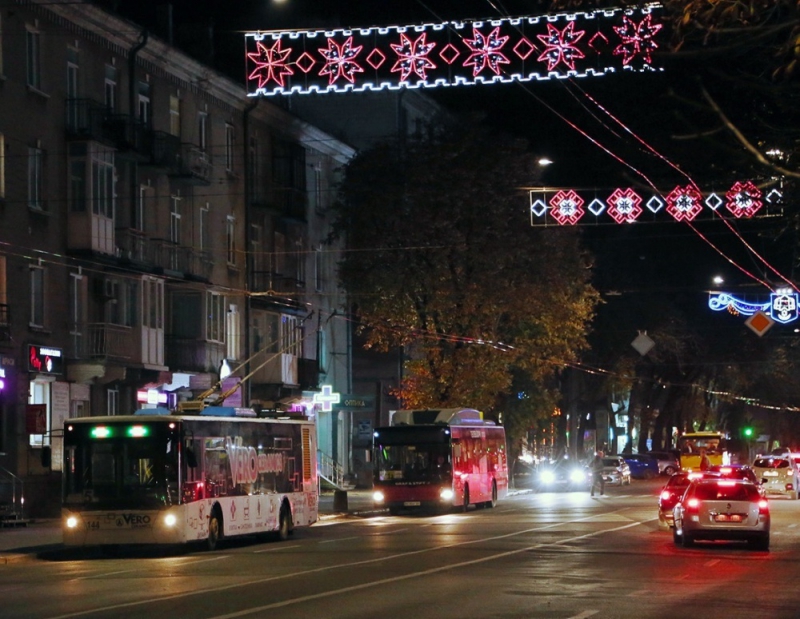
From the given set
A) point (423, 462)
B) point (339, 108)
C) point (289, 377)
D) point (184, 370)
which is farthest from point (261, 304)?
point (339, 108)

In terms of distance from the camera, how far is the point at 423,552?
86.5 feet

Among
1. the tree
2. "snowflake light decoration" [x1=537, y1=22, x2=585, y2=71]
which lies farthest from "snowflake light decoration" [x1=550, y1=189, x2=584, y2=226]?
the tree

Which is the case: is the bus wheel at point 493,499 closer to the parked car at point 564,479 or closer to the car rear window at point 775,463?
the car rear window at point 775,463

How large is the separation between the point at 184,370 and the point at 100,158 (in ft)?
28.4

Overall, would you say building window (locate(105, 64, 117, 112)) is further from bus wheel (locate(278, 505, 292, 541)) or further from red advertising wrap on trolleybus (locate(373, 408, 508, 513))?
bus wheel (locate(278, 505, 292, 541))

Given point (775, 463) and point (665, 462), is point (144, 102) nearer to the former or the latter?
point (775, 463)

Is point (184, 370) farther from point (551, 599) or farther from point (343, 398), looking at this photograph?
point (551, 599)

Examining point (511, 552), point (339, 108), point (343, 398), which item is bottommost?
point (511, 552)

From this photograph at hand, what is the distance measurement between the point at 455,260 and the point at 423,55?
980 inches

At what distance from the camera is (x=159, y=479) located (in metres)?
28.3

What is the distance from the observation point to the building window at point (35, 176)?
39.2 meters

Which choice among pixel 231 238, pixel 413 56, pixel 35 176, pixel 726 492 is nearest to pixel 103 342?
pixel 35 176

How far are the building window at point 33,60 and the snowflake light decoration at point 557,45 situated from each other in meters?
16.8

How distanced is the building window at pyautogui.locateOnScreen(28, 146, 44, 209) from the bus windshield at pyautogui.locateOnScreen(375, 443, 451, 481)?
1326cm
